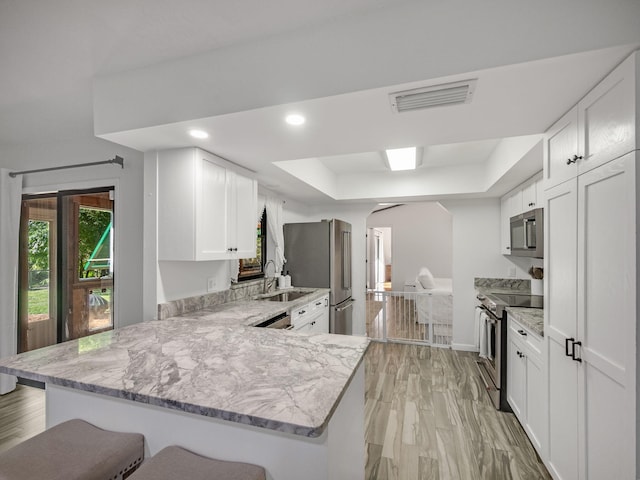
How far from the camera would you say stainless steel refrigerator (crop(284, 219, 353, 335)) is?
4.25m

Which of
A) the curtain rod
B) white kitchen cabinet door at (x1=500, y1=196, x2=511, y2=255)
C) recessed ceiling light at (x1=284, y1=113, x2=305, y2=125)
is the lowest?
white kitchen cabinet door at (x1=500, y1=196, x2=511, y2=255)

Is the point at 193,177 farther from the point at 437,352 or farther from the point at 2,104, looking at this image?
the point at 437,352

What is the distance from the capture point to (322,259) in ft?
14.1

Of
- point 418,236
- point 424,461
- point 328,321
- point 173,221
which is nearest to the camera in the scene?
point 424,461

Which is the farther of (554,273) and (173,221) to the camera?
(173,221)

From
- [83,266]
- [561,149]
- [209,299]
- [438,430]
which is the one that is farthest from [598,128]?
[83,266]

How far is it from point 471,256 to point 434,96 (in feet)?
11.5

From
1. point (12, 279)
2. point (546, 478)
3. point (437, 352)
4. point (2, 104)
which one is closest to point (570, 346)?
point (546, 478)

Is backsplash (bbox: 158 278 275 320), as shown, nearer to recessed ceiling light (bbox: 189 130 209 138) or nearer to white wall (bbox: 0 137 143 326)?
white wall (bbox: 0 137 143 326)

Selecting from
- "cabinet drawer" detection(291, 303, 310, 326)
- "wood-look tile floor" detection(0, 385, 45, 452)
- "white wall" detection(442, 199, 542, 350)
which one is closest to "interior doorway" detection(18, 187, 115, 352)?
"wood-look tile floor" detection(0, 385, 45, 452)

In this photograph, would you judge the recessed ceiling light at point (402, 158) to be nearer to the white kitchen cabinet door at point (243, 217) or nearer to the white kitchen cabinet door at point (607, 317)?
the white kitchen cabinet door at point (243, 217)

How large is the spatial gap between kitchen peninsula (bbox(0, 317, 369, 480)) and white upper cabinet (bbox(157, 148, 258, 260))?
71cm

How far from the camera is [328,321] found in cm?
420

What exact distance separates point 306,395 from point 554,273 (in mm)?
1634
